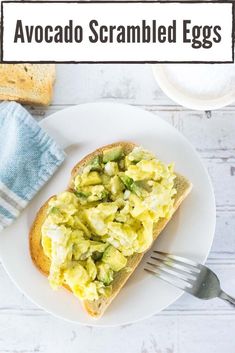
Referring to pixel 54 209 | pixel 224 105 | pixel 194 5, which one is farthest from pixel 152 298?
pixel 194 5

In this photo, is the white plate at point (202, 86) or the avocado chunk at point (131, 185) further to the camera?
the white plate at point (202, 86)

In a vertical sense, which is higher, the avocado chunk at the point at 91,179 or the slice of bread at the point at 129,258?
the avocado chunk at the point at 91,179

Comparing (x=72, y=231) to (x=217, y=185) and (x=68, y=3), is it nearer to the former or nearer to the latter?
(x=217, y=185)

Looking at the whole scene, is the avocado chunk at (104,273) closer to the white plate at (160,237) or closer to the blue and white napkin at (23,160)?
the white plate at (160,237)

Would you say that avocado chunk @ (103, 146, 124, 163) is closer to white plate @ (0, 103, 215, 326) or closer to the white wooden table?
white plate @ (0, 103, 215, 326)

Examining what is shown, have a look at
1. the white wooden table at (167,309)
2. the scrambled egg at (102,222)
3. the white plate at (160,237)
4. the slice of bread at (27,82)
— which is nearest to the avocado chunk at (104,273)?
the scrambled egg at (102,222)

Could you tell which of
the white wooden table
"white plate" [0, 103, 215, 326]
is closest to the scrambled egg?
"white plate" [0, 103, 215, 326]
